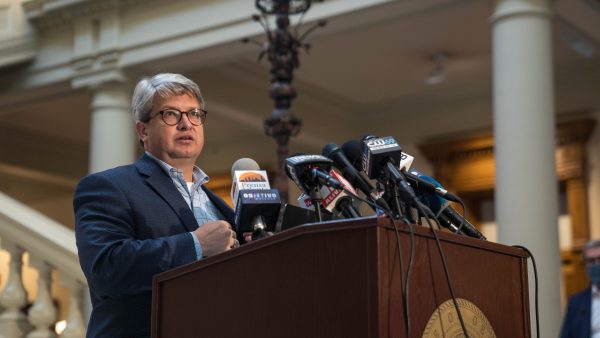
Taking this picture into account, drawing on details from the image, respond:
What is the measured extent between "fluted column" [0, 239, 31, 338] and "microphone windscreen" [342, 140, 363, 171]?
2005mm

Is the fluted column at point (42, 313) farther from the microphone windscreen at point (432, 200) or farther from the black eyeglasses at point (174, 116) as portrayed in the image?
the microphone windscreen at point (432, 200)

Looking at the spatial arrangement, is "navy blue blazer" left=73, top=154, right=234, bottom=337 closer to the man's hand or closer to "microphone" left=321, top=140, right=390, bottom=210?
the man's hand

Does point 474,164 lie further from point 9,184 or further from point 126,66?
point 9,184

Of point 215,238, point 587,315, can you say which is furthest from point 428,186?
point 587,315

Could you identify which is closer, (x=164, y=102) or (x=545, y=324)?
(x=164, y=102)

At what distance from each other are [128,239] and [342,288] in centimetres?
75

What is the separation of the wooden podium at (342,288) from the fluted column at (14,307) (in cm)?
186

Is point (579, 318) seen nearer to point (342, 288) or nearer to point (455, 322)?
point (455, 322)

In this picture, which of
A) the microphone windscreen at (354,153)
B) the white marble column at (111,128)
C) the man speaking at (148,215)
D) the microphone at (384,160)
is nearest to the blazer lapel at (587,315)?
the man speaking at (148,215)

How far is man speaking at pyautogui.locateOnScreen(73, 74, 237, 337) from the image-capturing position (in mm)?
2430

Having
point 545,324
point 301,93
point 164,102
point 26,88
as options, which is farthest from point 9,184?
point 164,102

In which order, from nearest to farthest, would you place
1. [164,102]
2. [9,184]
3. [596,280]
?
1. [164,102]
2. [596,280]
3. [9,184]

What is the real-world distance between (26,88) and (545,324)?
24.8ft

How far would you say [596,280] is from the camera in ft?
21.4
